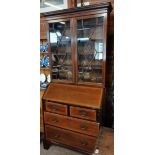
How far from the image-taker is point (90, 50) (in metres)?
1.96

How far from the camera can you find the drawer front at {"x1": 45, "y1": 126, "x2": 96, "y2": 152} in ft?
6.05

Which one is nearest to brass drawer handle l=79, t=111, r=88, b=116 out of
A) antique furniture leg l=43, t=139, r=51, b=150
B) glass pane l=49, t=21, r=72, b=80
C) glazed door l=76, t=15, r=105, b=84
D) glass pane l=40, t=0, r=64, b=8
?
glazed door l=76, t=15, r=105, b=84

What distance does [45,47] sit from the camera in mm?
2510

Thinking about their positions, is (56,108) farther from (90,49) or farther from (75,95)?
(90,49)

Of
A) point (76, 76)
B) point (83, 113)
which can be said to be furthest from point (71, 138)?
point (76, 76)

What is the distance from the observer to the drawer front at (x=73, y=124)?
178cm

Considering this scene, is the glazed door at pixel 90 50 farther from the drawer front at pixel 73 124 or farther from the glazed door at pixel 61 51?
the drawer front at pixel 73 124

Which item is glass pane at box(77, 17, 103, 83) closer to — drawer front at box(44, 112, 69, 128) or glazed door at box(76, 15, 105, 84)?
glazed door at box(76, 15, 105, 84)

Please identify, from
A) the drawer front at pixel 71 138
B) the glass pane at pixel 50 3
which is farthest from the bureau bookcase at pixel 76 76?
the glass pane at pixel 50 3
